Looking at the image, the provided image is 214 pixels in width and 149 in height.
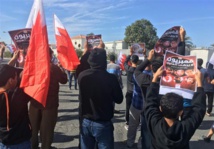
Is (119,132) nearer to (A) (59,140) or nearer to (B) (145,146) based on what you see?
(A) (59,140)

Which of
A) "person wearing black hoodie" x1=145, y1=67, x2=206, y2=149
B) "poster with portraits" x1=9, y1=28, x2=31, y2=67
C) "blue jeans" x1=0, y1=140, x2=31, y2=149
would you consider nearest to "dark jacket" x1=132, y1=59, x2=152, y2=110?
"person wearing black hoodie" x1=145, y1=67, x2=206, y2=149

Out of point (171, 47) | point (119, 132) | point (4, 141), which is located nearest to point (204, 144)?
point (119, 132)

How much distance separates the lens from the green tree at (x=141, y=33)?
64812mm

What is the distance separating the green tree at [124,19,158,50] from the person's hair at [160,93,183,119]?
62.7 metres

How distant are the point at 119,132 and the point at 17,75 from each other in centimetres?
383

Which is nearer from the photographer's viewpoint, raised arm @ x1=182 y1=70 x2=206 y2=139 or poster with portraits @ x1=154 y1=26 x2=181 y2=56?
raised arm @ x1=182 y1=70 x2=206 y2=139

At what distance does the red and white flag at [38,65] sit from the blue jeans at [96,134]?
32.7 inches

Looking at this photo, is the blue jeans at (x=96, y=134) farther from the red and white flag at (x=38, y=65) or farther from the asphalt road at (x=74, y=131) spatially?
the asphalt road at (x=74, y=131)

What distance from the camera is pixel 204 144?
5441 mm

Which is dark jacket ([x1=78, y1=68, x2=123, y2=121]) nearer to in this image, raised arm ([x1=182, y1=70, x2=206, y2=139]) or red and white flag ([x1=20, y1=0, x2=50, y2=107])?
red and white flag ([x1=20, y1=0, x2=50, y2=107])

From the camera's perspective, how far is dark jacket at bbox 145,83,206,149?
2270 mm

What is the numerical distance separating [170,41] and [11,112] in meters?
3.20

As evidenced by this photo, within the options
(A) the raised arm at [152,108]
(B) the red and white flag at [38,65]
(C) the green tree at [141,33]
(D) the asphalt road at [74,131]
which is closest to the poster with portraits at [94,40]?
(D) the asphalt road at [74,131]

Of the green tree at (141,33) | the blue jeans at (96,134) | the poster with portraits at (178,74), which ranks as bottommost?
the blue jeans at (96,134)
